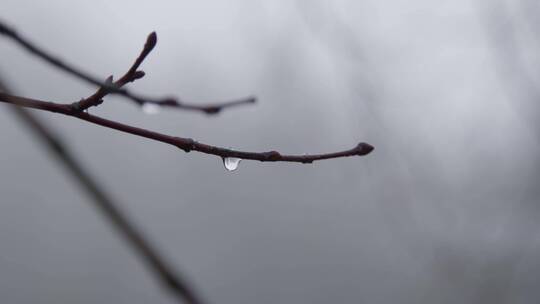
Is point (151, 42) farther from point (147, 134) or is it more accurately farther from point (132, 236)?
point (132, 236)

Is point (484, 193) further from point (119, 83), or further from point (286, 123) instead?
point (119, 83)

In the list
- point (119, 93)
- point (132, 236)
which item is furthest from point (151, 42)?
point (132, 236)

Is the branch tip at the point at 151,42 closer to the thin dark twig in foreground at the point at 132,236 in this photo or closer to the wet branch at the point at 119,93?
the wet branch at the point at 119,93

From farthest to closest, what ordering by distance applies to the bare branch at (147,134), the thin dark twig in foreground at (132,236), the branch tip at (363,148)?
the branch tip at (363,148)
the bare branch at (147,134)
the thin dark twig in foreground at (132,236)

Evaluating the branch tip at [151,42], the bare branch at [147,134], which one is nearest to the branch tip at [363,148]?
the bare branch at [147,134]

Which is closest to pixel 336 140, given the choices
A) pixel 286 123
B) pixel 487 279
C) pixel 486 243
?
pixel 286 123

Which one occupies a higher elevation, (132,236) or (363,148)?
(363,148)

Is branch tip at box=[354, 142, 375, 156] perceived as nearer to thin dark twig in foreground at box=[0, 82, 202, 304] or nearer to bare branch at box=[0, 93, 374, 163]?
bare branch at box=[0, 93, 374, 163]

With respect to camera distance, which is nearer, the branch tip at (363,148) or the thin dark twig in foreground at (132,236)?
the thin dark twig in foreground at (132,236)

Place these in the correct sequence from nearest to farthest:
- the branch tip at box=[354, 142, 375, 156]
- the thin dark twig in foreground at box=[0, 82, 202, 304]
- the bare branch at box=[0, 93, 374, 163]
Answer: the thin dark twig in foreground at box=[0, 82, 202, 304] < the bare branch at box=[0, 93, 374, 163] < the branch tip at box=[354, 142, 375, 156]

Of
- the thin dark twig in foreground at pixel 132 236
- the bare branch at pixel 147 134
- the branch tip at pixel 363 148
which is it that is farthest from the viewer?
the branch tip at pixel 363 148

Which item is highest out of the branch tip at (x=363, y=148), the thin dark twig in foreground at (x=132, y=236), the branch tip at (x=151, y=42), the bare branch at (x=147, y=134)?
the branch tip at (x=151, y=42)

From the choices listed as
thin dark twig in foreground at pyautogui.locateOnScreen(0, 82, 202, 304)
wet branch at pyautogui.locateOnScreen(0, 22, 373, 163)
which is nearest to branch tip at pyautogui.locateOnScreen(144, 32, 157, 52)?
wet branch at pyautogui.locateOnScreen(0, 22, 373, 163)

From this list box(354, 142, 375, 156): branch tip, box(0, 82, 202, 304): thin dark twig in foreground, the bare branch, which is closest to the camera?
box(0, 82, 202, 304): thin dark twig in foreground
